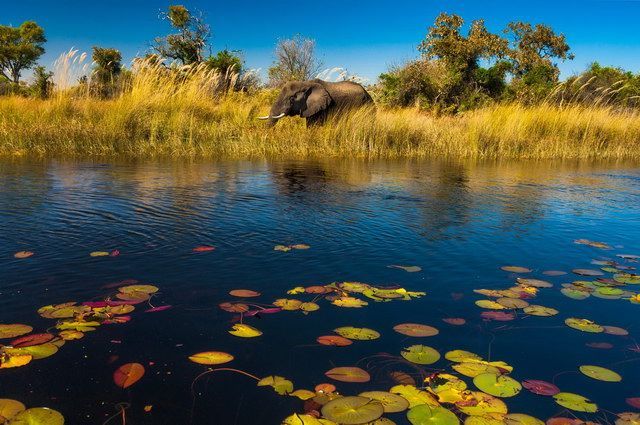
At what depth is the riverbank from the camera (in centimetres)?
940

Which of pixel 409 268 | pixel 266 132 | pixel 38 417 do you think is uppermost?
pixel 266 132

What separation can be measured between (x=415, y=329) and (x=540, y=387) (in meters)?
0.55

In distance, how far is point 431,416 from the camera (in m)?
1.57

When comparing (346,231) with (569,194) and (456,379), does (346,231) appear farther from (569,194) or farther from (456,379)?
(569,194)

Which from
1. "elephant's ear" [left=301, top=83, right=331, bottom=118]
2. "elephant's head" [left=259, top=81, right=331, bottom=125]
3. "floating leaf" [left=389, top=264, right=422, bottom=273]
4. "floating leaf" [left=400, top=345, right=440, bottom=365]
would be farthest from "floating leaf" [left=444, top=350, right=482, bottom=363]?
"elephant's ear" [left=301, top=83, right=331, bottom=118]

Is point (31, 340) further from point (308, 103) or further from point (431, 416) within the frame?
point (308, 103)

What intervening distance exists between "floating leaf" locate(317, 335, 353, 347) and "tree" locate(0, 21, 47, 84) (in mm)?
41249

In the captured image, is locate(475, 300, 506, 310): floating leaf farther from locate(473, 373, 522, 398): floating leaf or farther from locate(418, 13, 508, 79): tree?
locate(418, 13, 508, 79): tree

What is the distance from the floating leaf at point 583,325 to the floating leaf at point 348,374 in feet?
3.49

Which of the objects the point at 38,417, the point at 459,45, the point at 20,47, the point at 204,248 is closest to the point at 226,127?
the point at 204,248

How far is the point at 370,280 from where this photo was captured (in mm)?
2836

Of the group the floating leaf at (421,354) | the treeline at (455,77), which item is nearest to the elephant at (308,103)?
the treeline at (455,77)

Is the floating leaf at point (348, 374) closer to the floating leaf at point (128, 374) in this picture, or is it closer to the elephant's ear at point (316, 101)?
the floating leaf at point (128, 374)

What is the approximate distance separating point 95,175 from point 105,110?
12.6 feet
